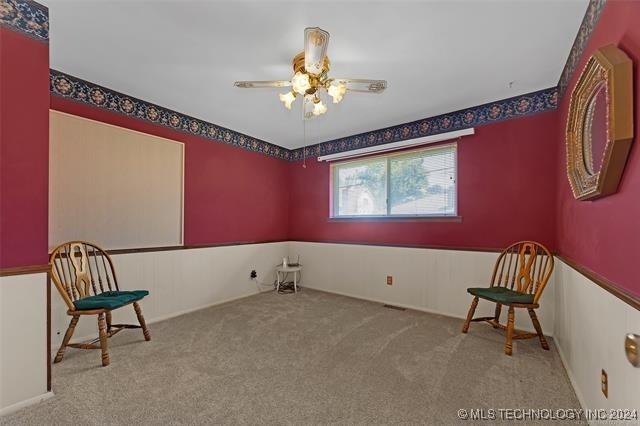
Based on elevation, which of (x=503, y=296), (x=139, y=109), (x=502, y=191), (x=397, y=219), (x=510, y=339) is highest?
(x=139, y=109)

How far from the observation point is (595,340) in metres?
1.39

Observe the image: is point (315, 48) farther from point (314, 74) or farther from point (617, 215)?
point (617, 215)

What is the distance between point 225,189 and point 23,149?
87.9 inches

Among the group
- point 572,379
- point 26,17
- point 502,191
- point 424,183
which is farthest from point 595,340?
point 26,17

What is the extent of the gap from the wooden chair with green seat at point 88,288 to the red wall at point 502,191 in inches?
119

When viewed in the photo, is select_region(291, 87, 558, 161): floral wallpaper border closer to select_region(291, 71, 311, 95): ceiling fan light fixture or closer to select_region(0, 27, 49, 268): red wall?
select_region(291, 71, 311, 95): ceiling fan light fixture

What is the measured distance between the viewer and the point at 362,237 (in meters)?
3.96

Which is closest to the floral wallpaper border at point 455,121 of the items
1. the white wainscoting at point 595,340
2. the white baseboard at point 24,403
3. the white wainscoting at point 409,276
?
the white wainscoting at point 409,276

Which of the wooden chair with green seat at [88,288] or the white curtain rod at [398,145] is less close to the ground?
the white curtain rod at [398,145]

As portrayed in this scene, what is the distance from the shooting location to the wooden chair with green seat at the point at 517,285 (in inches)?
83.9

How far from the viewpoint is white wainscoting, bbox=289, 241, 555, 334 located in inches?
113

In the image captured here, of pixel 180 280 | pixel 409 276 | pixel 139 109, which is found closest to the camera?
pixel 139 109

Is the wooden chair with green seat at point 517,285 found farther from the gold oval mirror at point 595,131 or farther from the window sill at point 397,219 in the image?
the gold oval mirror at point 595,131

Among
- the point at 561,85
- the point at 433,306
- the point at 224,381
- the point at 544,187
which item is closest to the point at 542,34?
the point at 561,85
